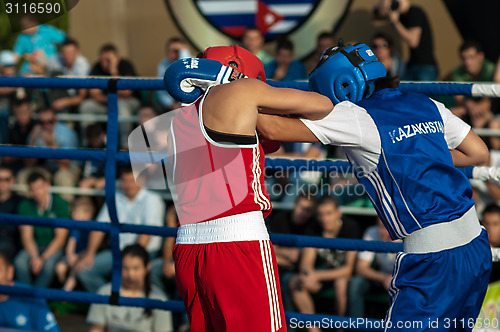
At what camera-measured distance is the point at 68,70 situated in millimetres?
6824

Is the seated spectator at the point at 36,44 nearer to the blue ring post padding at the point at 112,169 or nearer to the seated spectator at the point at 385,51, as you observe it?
the seated spectator at the point at 385,51

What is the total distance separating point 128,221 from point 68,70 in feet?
8.94

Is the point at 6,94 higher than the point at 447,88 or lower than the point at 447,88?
higher

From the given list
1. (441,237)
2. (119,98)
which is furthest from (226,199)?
(119,98)

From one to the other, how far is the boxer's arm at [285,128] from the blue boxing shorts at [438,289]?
0.56 m

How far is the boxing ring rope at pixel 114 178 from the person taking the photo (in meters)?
2.79

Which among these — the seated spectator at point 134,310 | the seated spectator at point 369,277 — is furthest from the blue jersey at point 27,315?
the seated spectator at point 369,277

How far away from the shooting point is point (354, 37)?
651 centimetres

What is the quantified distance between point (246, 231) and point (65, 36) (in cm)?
606

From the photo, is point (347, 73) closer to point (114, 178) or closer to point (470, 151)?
point (470, 151)

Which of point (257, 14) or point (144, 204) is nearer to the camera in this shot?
point (144, 204)

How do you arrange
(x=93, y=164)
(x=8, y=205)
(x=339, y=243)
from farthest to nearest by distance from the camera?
(x=93, y=164)
(x=8, y=205)
(x=339, y=243)

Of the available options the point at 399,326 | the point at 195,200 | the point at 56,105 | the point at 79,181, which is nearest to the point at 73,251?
the point at 79,181

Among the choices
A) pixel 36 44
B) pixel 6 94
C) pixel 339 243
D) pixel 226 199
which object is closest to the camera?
pixel 226 199
